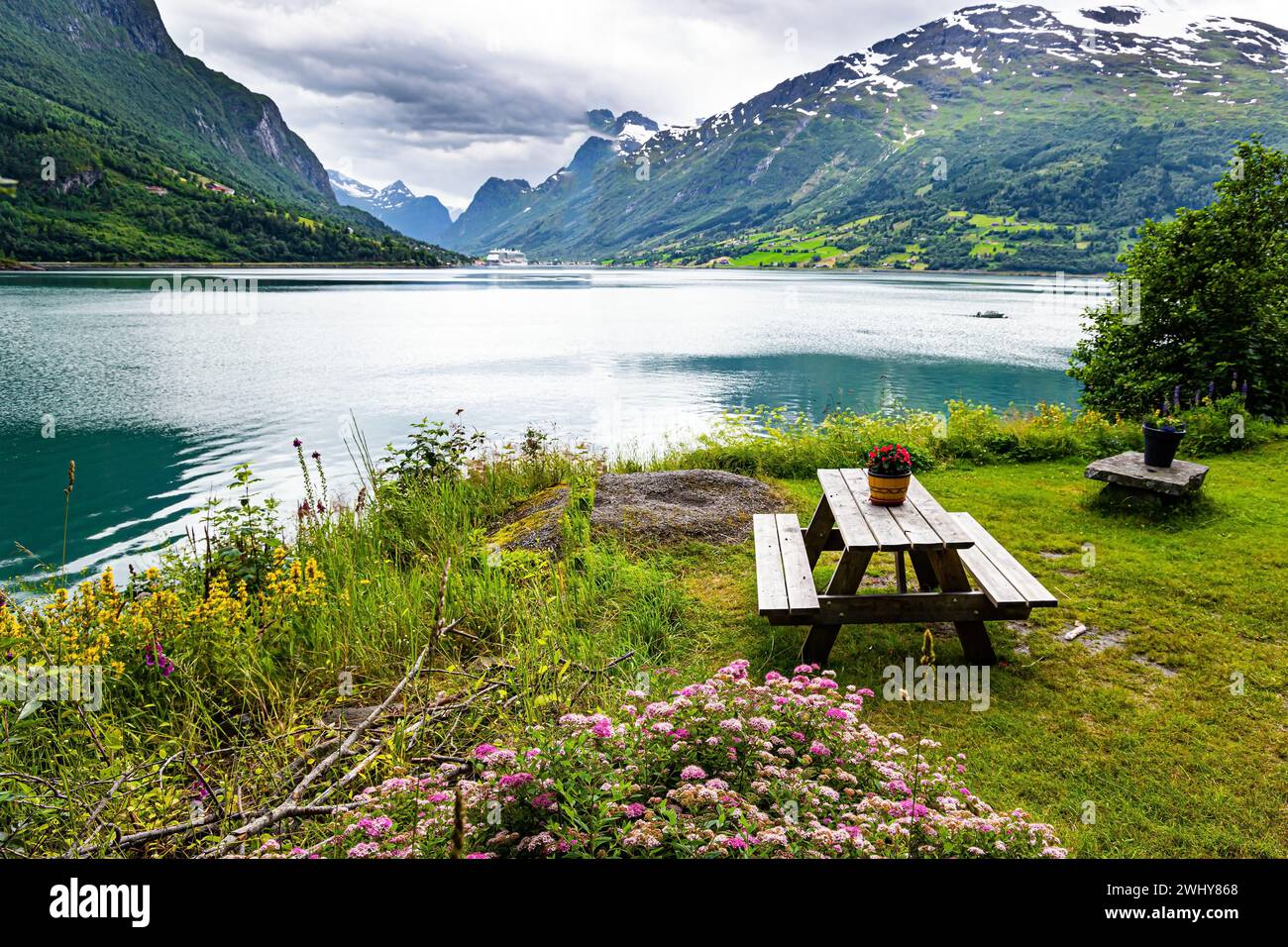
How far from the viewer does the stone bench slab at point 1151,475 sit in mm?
8383

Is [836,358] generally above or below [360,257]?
below

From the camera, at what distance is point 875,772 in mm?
3389

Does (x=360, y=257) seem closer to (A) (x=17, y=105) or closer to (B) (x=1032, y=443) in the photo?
(A) (x=17, y=105)

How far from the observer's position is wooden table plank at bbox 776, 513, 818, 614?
513 centimetres

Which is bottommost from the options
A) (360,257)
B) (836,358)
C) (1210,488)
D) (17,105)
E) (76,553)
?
(76,553)

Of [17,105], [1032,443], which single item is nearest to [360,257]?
[17,105]

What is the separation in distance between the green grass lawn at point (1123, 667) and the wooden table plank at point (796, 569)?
25.5 inches

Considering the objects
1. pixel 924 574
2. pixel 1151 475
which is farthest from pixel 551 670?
pixel 1151 475

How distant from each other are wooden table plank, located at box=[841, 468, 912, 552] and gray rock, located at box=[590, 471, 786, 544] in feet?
6.79

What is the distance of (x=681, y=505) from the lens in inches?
368

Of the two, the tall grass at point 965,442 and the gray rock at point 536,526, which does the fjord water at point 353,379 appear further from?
the gray rock at point 536,526

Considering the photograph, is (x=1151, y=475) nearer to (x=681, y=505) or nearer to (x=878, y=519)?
(x=878, y=519)

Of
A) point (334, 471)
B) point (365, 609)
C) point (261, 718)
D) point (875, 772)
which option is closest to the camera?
point (875, 772)

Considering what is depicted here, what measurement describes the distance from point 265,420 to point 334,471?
725cm
